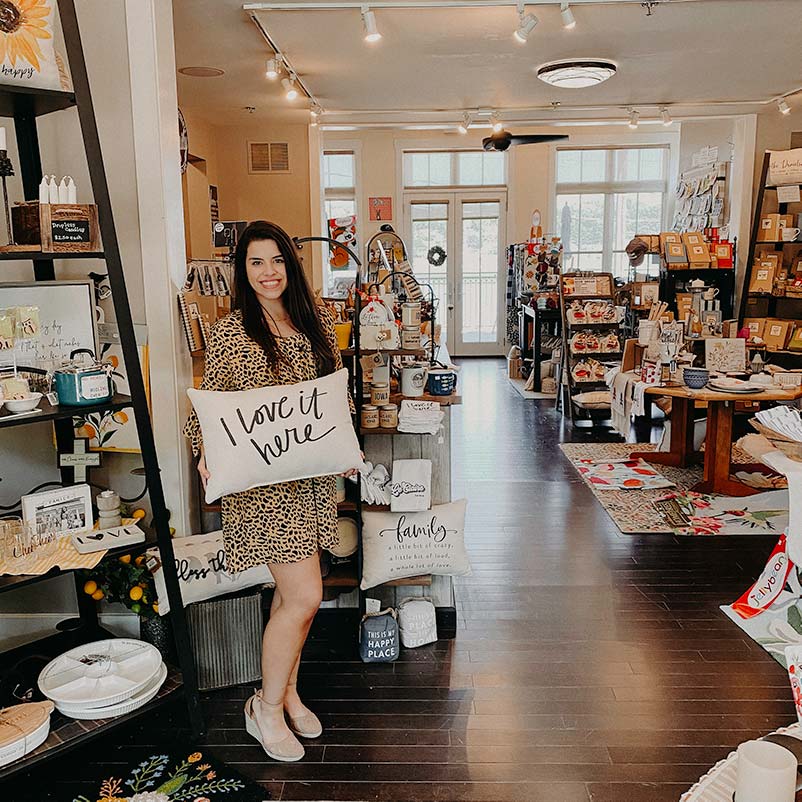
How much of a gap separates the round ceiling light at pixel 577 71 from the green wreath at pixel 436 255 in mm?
5816

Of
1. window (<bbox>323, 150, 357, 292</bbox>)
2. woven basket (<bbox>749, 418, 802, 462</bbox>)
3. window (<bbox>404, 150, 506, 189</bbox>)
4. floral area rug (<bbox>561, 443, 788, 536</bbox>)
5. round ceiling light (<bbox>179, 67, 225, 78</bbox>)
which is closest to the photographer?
woven basket (<bbox>749, 418, 802, 462</bbox>)

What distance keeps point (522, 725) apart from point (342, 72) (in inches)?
174

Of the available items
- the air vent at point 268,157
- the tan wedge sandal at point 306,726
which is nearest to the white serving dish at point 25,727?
the tan wedge sandal at point 306,726

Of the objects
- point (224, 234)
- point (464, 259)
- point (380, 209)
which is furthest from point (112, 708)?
point (464, 259)

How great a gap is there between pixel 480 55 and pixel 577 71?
634 millimetres

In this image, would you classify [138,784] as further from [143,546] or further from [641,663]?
[641,663]

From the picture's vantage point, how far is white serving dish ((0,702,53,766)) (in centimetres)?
211

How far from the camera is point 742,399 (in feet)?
16.0

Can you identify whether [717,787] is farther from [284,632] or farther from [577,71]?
[577,71]

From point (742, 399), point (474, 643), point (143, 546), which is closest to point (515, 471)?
point (742, 399)

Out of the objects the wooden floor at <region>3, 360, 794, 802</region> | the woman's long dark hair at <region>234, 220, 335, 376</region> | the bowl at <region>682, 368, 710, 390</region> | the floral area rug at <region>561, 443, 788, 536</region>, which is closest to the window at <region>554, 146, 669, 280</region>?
the floral area rug at <region>561, 443, 788, 536</region>

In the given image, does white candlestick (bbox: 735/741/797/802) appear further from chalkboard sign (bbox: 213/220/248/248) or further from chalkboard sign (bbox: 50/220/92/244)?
chalkboard sign (bbox: 213/220/248/248)

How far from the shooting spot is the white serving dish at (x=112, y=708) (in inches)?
89.8

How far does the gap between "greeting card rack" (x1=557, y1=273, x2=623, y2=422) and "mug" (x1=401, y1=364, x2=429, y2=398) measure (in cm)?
410
